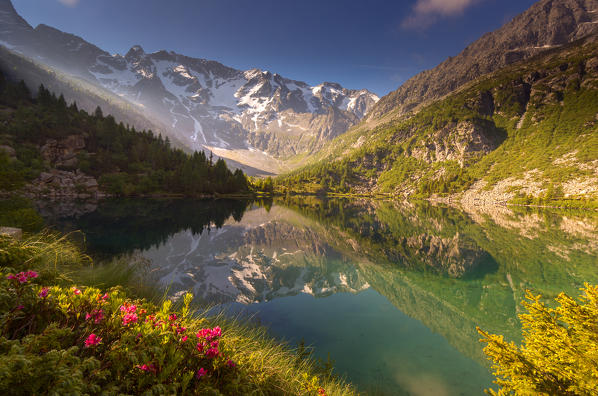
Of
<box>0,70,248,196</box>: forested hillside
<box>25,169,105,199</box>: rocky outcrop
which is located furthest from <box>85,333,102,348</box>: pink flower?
<box>0,70,248,196</box>: forested hillside

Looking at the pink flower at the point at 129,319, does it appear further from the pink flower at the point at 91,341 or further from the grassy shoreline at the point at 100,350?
the pink flower at the point at 91,341

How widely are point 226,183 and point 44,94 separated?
89.7 meters

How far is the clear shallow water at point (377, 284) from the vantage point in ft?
31.6

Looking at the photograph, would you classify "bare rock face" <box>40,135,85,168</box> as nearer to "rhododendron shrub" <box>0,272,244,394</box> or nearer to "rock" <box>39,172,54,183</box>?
"rock" <box>39,172,54,183</box>

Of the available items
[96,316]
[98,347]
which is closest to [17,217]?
[96,316]

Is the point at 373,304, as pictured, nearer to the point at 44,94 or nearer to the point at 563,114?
the point at 44,94

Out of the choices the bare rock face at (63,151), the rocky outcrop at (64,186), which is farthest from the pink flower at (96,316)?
the bare rock face at (63,151)

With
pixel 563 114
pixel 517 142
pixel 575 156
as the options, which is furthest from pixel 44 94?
pixel 563 114

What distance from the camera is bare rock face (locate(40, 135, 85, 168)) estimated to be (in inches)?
3136

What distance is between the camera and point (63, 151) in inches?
3319

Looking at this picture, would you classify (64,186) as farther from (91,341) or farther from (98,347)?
(91,341)

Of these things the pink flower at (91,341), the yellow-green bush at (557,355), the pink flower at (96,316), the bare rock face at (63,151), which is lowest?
the bare rock face at (63,151)

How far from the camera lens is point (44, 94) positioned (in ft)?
347

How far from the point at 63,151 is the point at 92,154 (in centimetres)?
803
